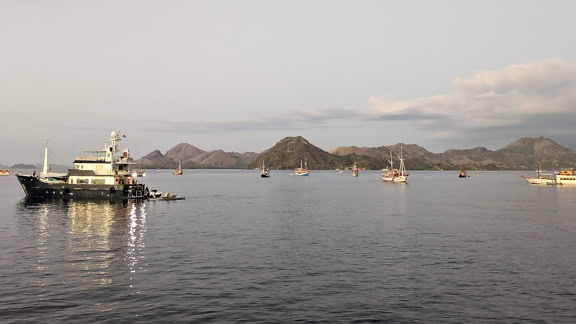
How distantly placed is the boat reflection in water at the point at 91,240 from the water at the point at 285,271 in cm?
21

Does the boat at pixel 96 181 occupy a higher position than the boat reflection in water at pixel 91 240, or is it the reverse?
the boat at pixel 96 181

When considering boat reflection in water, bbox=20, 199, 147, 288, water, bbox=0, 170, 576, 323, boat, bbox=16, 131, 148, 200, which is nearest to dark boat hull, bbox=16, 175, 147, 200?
boat, bbox=16, 131, 148, 200

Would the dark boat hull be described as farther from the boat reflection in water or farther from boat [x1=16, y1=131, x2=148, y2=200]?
the boat reflection in water

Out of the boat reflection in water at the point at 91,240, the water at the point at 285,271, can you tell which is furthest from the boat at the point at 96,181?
the water at the point at 285,271

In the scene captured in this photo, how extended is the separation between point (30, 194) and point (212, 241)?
81327 mm

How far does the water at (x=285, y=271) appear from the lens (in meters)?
26.5

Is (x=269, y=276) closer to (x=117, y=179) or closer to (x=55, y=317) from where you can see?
(x=55, y=317)

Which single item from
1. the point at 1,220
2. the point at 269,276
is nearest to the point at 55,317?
the point at 269,276

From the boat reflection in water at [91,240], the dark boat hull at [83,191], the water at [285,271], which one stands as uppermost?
the dark boat hull at [83,191]

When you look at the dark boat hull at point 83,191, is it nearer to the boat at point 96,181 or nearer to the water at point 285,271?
the boat at point 96,181

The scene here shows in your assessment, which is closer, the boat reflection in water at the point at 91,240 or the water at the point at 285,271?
the water at the point at 285,271

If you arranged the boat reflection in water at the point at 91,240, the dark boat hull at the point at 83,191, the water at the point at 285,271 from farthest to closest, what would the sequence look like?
the dark boat hull at the point at 83,191 < the boat reflection in water at the point at 91,240 < the water at the point at 285,271

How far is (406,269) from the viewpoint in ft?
124

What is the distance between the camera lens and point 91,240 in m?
52.0
